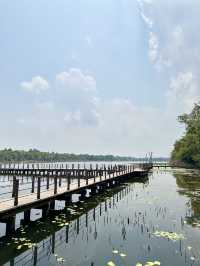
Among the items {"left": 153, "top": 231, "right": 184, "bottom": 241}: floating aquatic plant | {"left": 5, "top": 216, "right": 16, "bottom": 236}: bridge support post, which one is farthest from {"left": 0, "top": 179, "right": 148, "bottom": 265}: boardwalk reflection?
{"left": 153, "top": 231, "right": 184, "bottom": 241}: floating aquatic plant

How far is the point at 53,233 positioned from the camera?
45.1 feet

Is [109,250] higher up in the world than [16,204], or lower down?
lower down

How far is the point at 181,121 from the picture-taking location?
248 ft

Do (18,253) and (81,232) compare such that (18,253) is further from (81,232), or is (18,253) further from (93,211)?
(93,211)

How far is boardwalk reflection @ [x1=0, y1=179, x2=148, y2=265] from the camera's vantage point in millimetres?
10562

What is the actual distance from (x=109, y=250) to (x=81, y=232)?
290cm

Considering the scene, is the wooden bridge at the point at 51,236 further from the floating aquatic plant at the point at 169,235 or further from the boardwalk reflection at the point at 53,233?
the floating aquatic plant at the point at 169,235

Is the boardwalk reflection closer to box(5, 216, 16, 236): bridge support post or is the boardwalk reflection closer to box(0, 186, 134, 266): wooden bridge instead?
box(0, 186, 134, 266): wooden bridge

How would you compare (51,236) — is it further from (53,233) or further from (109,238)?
(109,238)

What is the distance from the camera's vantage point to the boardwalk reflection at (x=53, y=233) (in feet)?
34.7

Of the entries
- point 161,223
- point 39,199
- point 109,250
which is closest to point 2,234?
point 39,199

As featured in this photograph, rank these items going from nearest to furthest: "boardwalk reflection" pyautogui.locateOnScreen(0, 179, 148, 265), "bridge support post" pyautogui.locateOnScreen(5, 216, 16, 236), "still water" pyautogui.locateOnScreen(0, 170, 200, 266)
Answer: "still water" pyautogui.locateOnScreen(0, 170, 200, 266), "boardwalk reflection" pyautogui.locateOnScreen(0, 179, 148, 265), "bridge support post" pyautogui.locateOnScreen(5, 216, 16, 236)

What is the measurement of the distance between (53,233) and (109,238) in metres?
2.79

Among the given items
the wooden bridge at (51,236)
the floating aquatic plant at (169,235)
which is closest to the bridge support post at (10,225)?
the wooden bridge at (51,236)
